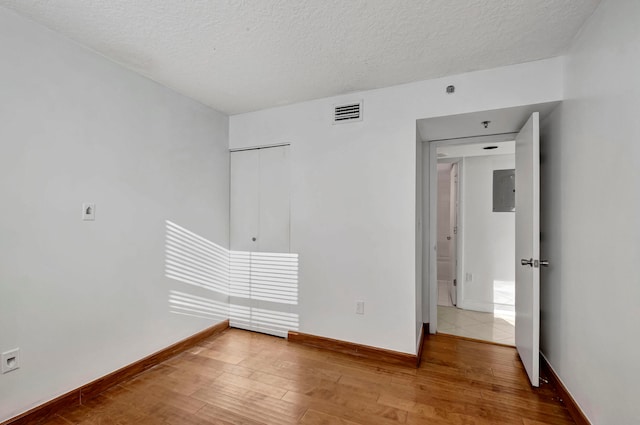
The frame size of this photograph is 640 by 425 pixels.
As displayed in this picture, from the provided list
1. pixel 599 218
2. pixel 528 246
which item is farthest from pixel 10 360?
pixel 528 246

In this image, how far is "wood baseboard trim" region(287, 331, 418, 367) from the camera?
97.5 inches

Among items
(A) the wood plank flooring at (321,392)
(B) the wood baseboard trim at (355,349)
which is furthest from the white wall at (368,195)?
(A) the wood plank flooring at (321,392)

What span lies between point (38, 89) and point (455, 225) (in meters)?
4.33

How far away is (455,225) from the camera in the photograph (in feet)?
13.3

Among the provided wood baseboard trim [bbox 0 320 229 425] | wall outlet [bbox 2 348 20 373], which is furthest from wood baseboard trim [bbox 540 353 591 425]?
wall outlet [bbox 2 348 20 373]

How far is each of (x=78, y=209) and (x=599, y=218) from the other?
3146 mm

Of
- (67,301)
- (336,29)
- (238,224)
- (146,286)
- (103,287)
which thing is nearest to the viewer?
(336,29)

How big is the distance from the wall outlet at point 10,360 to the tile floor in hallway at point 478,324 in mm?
3442

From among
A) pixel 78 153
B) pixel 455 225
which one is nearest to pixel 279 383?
pixel 78 153

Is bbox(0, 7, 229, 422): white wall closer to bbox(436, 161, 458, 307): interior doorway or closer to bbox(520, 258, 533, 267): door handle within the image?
A: bbox(520, 258, 533, 267): door handle

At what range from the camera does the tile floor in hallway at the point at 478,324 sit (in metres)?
3.06

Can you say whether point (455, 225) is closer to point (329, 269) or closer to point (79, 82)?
point (329, 269)

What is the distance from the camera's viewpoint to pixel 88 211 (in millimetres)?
2043

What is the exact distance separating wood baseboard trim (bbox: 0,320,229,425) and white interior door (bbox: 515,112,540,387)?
2.88 m
